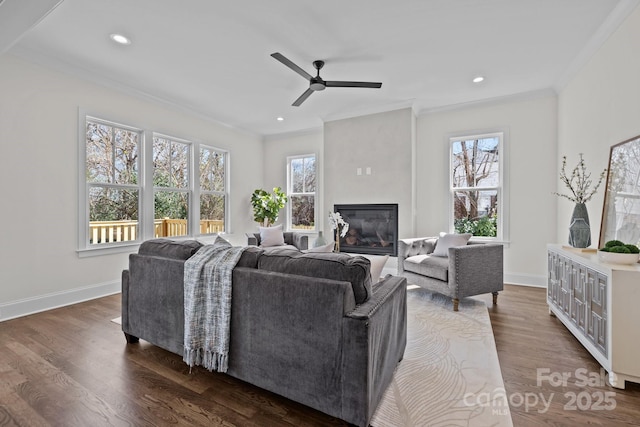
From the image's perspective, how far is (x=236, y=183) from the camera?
19.9 feet

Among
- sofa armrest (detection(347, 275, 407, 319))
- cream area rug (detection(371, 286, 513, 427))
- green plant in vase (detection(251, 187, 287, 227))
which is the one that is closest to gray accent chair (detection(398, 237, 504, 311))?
cream area rug (detection(371, 286, 513, 427))

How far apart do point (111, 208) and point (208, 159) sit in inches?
77.4

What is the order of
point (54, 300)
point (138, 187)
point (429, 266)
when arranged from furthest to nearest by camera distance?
point (138, 187), point (429, 266), point (54, 300)

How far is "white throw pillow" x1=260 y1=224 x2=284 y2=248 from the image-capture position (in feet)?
16.1

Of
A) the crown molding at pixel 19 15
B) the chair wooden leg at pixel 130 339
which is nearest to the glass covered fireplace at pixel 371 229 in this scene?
the chair wooden leg at pixel 130 339

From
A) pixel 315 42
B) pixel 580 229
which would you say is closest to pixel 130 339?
pixel 315 42

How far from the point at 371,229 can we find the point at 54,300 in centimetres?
441

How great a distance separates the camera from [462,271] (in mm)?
3178

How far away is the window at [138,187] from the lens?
375cm

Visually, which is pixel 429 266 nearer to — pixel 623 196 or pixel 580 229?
pixel 580 229

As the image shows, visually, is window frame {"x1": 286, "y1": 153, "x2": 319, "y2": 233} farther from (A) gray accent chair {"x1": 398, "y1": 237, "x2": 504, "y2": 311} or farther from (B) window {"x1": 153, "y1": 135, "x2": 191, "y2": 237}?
(A) gray accent chair {"x1": 398, "y1": 237, "x2": 504, "y2": 311}

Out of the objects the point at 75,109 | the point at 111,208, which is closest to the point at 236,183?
the point at 111,208

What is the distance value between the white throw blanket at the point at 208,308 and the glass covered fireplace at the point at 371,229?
3487 millimetres

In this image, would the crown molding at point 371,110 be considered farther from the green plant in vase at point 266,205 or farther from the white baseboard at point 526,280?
the white baseboard at point 526,280
